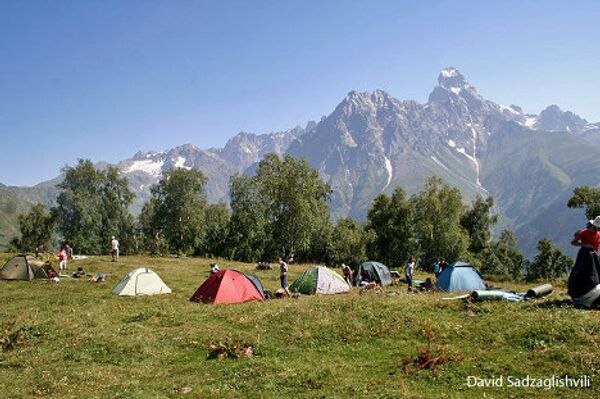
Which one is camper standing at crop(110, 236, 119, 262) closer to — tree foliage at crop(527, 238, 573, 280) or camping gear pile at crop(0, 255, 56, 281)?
camping gear pile at crop(0, 255, 56, 281)

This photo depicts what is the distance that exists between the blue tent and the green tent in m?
6.69

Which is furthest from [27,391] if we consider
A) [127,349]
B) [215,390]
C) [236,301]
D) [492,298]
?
[492,298]

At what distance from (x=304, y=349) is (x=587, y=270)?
1032cm

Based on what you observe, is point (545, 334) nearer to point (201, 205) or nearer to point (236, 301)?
point (236, 301)

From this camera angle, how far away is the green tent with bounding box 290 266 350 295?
27.0 metres

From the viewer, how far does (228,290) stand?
75.2 ft

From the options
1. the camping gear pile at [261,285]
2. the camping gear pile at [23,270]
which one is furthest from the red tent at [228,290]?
the camping gear pile at [23,270]

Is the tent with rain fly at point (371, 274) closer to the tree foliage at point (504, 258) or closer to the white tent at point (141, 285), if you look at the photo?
the white tent at point (141, 285)

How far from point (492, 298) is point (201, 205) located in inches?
2583

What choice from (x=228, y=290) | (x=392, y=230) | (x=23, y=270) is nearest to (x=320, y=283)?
(x=228, y=290)

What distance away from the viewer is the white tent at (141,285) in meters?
26.6

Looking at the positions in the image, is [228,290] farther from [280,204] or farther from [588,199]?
[588,199]

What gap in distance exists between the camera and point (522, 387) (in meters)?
9.47

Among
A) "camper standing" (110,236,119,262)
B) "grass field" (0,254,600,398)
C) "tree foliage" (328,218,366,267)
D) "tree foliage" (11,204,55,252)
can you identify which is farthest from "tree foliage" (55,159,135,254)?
"grass field" (0,254,600,398)
